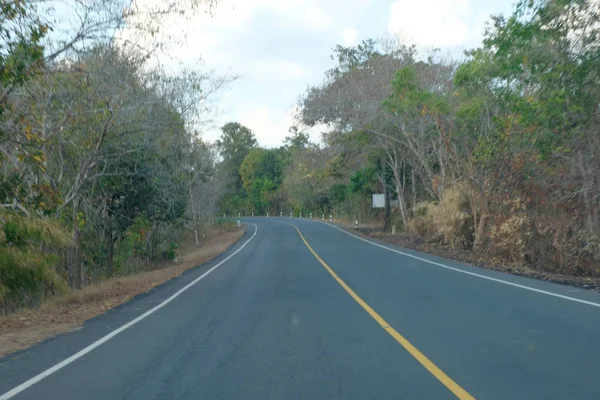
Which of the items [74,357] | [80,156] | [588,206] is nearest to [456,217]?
A: [588,206]

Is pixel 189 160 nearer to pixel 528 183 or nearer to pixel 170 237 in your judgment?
pixel 170 237

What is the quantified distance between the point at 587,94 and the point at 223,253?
807 inches

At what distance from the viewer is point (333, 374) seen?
7742 mm

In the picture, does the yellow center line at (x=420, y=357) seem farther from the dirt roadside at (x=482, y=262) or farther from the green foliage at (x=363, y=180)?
the green foliage at (x=363, y=180)

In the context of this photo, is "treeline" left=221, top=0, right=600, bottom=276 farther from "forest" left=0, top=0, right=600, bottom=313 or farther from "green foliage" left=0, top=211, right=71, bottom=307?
"green foliage" left=0, top=211, right=71, bottom=307

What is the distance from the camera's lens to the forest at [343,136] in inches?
557

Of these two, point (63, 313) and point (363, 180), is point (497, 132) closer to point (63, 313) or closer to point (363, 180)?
point (63, 313)

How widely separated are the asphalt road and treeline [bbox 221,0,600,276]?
6.02 meters

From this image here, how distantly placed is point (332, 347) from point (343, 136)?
3408cm

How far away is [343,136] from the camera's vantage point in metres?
42.8

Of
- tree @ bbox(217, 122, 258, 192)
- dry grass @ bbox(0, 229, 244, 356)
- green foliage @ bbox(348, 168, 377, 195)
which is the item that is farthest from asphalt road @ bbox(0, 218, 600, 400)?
tree @ bbox(217, 122, 258, 192)

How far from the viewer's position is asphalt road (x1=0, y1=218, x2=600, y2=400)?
7.16m

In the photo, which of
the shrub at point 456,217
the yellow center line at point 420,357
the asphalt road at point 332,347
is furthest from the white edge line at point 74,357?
the shrub at point 456,217

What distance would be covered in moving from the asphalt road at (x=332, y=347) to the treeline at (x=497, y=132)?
237 inches
